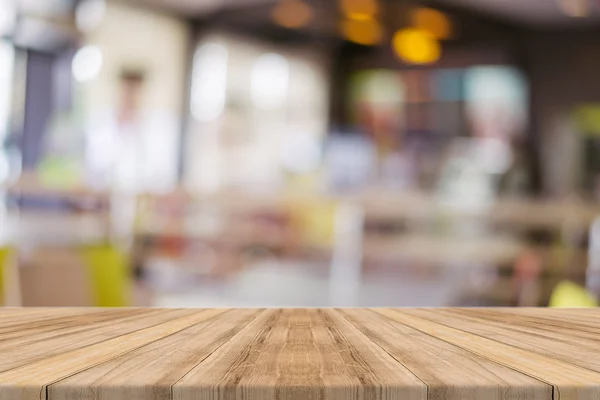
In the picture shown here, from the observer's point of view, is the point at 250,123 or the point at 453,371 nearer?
the point at 453,371

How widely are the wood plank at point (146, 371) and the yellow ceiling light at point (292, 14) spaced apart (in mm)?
9467

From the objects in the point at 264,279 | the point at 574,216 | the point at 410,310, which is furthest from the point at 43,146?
the point at 410,310

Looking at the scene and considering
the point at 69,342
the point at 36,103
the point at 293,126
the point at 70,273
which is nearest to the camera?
the point at 69,342

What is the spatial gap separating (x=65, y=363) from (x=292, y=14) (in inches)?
393

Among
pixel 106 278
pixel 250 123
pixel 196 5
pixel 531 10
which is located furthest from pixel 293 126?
pixel 106 278

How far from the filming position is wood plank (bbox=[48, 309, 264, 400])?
0.53 metres

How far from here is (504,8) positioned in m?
9.44

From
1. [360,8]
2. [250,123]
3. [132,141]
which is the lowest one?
[132,141]

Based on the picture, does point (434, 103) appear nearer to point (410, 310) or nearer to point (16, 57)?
point (16, 57)

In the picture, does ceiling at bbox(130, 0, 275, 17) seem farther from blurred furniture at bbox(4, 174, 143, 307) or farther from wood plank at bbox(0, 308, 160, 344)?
wood plank at bbox(0, 308, 160, 344)

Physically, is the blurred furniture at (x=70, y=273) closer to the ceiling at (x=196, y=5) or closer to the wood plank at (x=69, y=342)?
the wood plank at (x=69, y=342)

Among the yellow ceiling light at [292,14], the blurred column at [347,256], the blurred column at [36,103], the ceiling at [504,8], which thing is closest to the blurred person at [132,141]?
the blurred column at [36,103]

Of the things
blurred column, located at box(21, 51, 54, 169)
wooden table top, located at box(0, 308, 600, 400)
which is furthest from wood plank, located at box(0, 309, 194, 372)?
blurred column, located at box(21, 51, 54, 169)

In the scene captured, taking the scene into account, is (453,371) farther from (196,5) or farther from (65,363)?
(196,5)
